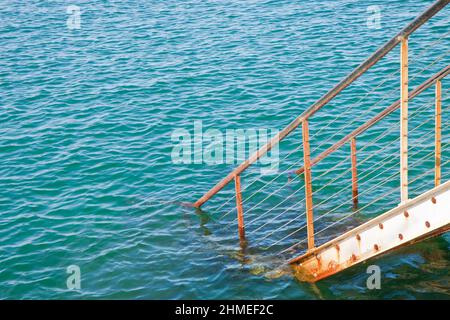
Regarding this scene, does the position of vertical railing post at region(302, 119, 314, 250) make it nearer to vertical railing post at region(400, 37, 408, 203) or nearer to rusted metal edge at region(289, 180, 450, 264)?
rusted metal edge at region(289, 180, 450, 264)

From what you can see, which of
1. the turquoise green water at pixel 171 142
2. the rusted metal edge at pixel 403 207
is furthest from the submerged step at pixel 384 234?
the turquoise green water at pixel 171 142

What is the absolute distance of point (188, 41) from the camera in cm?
2512

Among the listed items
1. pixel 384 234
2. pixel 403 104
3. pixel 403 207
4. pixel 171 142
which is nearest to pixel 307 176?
pixel 384 234

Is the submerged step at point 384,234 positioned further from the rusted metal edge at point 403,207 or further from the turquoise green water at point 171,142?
the turquoise green water at point 171,142

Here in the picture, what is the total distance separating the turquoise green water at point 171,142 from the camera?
11.9 metres

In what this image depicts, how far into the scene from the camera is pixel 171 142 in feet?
59.1

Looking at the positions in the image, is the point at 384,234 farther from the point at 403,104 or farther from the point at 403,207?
the point at 403,104

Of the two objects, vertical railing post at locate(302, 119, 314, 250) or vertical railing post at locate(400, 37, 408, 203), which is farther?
vertical railing post at locate(302, 119, 314, 250)

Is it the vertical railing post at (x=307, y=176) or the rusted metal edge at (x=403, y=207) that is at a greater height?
the vertical railing post at (x=307, y=176)

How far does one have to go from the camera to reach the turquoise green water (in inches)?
470

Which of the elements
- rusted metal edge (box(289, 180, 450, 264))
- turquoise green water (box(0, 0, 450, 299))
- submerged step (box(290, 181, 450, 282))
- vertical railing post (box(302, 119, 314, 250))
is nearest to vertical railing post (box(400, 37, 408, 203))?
rusted metal edge (box(289, 180, 450, 264))

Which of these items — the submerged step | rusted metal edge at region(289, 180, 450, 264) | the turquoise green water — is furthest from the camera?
the turquoise green water
